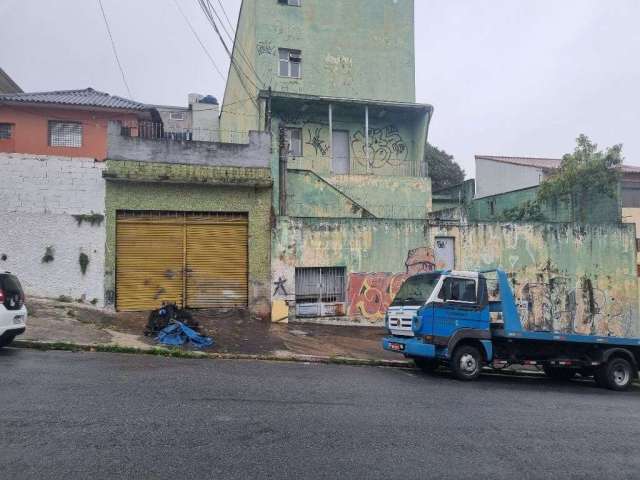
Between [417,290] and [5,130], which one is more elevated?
[5,130]

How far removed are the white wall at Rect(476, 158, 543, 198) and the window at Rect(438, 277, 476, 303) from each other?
19574 mm

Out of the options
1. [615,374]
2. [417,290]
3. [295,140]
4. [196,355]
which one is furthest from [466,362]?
[295,140]

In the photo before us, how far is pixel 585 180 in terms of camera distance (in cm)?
2183

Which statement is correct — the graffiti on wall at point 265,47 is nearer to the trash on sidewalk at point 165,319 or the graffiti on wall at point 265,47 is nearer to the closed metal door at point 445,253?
the closed metal door at point 445,253

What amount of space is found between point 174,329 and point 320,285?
565cm

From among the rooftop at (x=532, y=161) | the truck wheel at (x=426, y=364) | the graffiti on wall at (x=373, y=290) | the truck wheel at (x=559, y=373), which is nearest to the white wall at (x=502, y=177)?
the rooftop at (x=532, y=161)

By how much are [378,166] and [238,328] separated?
13.2 metres

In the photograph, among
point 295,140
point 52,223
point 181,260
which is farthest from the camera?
point 295,140

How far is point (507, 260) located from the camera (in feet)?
62.3

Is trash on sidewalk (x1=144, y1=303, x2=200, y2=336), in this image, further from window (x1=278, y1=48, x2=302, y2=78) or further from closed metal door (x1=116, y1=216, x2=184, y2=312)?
window (x1=278, y1=48, x2=302, y2=78)

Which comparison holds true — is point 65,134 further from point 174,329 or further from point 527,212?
point 527,212

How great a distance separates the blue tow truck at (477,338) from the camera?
11.1m

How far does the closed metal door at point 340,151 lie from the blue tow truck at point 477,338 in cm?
1371

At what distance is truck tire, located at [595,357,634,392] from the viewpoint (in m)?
12.2
